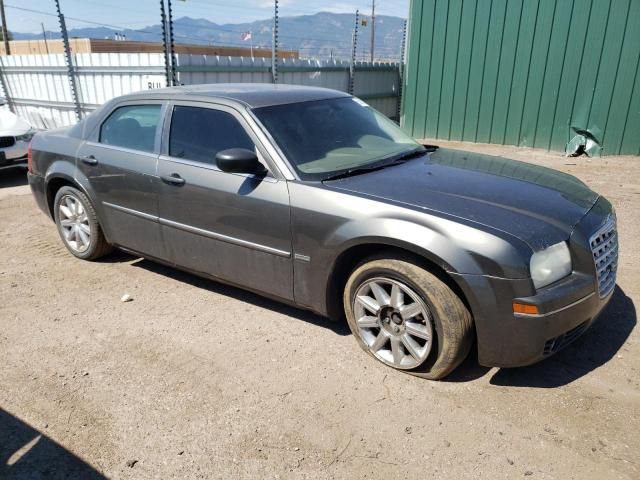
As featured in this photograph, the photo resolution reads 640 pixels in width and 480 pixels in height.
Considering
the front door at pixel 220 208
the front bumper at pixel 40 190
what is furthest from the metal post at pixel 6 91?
the front door at pixel 220 208

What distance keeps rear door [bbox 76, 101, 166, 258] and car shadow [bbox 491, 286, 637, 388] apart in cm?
285

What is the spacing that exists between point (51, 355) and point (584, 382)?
136 inches

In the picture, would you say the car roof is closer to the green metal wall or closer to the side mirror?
the side mirror

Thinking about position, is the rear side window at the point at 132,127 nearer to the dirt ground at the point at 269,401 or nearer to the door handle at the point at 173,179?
the door handle at the point at 173,179

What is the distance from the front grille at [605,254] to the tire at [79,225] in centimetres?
408

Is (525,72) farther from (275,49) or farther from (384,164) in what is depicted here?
(384,164)

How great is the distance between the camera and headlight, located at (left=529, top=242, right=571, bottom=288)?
2.72 meters

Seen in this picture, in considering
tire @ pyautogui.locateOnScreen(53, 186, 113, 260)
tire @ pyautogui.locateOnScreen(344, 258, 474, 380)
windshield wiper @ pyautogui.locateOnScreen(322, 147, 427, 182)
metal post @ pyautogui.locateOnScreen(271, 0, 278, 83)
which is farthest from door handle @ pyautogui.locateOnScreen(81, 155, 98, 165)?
metal post @ pyautogui.locateOnScreen(271, 0, 278, 83)

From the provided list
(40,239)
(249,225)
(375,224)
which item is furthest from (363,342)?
(40,239)

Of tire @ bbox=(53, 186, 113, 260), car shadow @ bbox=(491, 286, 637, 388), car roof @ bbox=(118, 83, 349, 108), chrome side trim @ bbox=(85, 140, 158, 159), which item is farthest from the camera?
tire @ bbox=(53, 186, 113, 260)

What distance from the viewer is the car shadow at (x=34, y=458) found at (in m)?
2.50

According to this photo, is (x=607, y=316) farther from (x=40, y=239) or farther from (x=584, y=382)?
(x=40, y=239)

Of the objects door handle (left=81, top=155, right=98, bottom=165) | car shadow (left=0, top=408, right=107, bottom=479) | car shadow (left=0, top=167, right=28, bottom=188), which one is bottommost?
car shadow (left=0, top=167, right=28, bottom=188)

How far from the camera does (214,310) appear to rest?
4113 millimetres
